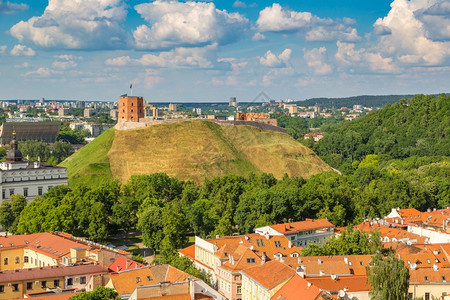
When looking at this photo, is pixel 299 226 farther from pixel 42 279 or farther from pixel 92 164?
pixel 92 164

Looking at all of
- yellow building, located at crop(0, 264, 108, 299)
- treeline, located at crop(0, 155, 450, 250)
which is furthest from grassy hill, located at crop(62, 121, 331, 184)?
yellow building, located at crop(0, 264, 108, 299)

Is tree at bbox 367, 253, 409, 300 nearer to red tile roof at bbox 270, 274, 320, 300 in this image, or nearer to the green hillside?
red tile roof at bbox 270, 274, 320, 300

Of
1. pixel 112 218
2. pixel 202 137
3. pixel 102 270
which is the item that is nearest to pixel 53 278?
pixel 102 270

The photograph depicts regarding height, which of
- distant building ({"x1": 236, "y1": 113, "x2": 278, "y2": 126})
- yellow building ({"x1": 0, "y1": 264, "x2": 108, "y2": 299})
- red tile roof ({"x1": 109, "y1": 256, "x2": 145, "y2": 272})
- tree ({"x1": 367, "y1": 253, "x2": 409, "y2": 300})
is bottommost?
yellow building ({"x1": 0, "y1": 264, "x2": 108, "y2": 299})

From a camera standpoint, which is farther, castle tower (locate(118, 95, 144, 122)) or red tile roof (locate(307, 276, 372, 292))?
castle tower (locate(118, 95, 144, 122))

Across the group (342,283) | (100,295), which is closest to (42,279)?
(100,295)

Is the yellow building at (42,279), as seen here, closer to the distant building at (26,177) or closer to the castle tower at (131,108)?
the distant building at (26,177)
